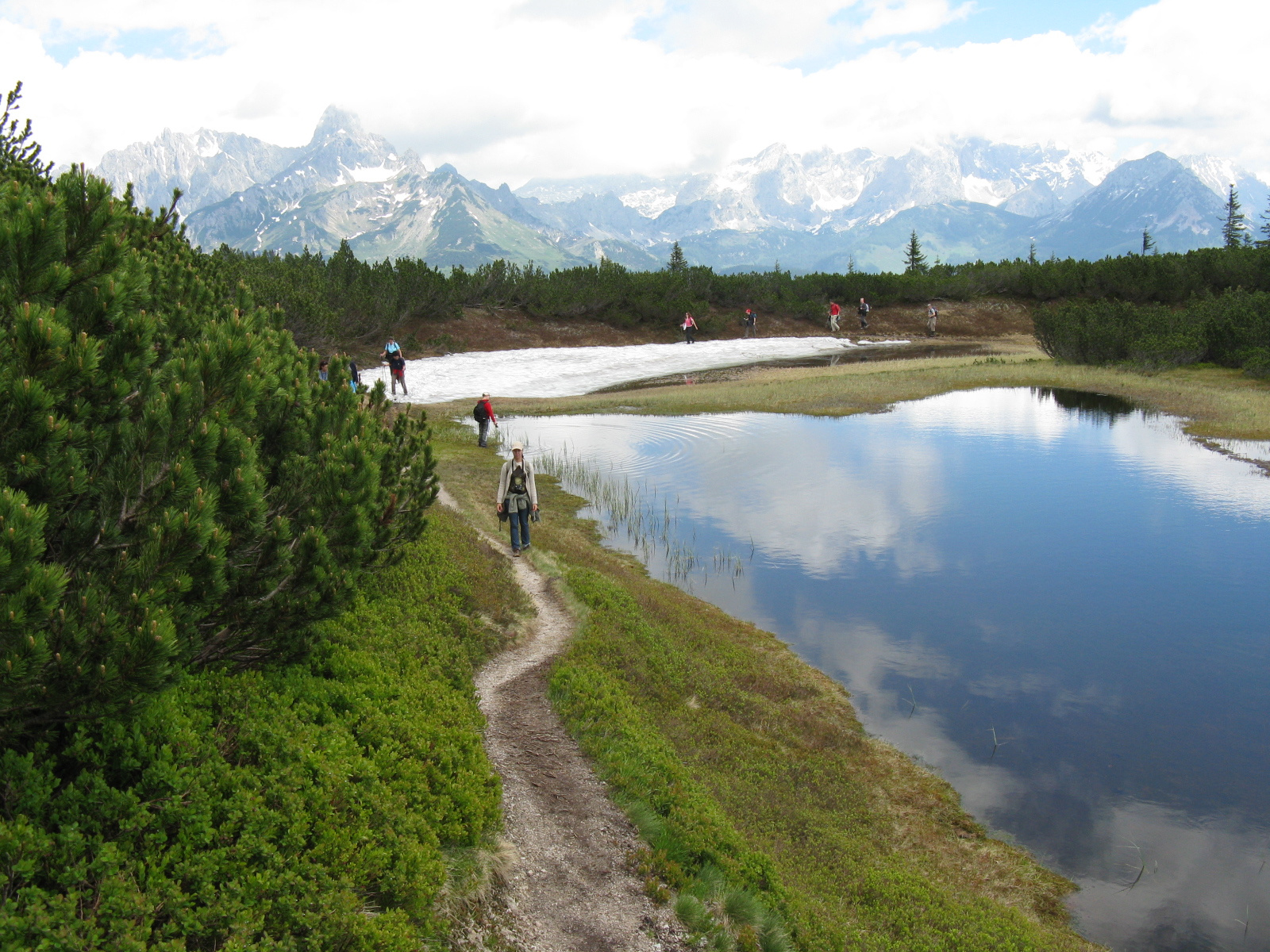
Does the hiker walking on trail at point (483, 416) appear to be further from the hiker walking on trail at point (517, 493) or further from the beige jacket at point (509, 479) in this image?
the beige jacket at point (509, 479)

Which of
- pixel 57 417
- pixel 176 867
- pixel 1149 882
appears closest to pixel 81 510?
pixel 57 417

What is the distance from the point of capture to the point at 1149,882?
10.4 meters

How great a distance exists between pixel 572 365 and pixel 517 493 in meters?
39.8

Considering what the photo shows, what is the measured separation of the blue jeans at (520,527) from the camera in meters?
17.7

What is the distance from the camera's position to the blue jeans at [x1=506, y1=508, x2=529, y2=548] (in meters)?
17.7

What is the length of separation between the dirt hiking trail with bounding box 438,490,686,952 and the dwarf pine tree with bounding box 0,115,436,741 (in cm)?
331

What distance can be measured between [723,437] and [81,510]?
27686 mm

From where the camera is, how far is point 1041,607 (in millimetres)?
17469

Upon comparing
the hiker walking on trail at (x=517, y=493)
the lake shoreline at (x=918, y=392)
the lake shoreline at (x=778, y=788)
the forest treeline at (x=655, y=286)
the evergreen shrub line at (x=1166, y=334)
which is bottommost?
the lake shoreline at (x=778, y=788)

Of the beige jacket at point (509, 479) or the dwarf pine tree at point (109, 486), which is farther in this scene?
the beige jacket at point (509, 479)

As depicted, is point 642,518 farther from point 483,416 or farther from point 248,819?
point 248,819

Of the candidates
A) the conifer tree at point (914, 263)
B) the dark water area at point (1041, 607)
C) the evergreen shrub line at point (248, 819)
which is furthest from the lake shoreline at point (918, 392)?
the conifer tree at point (914, 263)

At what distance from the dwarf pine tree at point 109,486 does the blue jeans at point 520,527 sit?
955 cm

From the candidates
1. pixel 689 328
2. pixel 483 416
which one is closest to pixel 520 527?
pixel 483 416
